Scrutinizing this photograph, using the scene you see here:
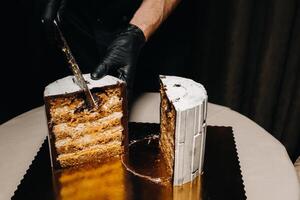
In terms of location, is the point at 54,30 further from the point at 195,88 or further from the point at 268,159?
the point at 268,159

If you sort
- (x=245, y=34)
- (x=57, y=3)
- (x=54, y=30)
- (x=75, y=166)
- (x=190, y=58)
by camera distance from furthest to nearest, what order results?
1. (x=190, y=58)
2. (x=245, y=34)
3. (x=57, y=3)
4. (x=54, y=30)
5. (x=75, y=166)

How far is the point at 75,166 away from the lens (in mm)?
1421

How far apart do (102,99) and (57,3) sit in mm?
583

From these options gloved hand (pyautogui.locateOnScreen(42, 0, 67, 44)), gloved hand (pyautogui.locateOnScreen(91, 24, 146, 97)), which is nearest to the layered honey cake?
gloved hand (pyautogui.locateOnScreen(91, 24, 146, 97))

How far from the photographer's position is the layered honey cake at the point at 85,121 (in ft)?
4.35

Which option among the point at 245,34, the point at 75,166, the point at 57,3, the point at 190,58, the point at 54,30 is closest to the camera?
the point at 75,166

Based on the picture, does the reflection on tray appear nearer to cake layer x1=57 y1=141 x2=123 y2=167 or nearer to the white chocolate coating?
cake layer x1=57 y1=141 x2=123 y2=167

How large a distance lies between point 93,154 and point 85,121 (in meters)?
0.14

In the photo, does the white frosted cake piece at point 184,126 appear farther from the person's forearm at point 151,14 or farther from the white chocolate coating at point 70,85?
the person's forearm at point 151,14

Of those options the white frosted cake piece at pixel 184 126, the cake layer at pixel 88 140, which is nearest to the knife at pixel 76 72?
the cake layer at pixel 88 140

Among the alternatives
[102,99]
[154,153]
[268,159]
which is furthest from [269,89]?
[102,99]

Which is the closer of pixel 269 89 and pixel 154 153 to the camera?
pixel 154 153

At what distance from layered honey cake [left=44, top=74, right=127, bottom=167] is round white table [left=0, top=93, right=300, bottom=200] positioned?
17 cm

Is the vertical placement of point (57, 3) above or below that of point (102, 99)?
above
